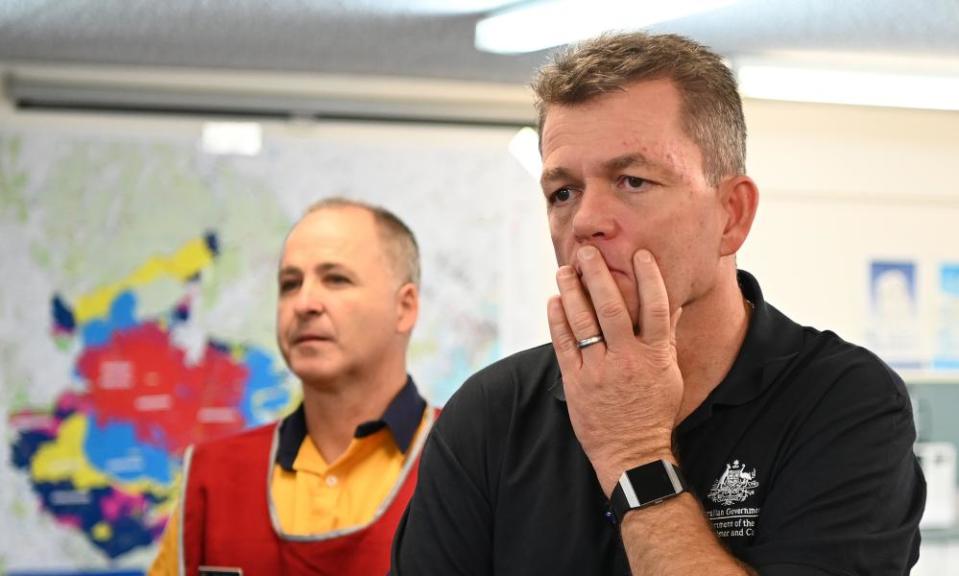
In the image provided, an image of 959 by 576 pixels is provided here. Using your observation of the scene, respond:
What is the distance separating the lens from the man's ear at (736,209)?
1418 millimetres

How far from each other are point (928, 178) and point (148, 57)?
9.52ft

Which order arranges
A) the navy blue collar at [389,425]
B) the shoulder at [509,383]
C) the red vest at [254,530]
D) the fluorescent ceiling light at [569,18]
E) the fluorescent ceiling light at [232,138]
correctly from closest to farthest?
the shoulder at [509,383] → the red vest at [254,530] → the navy blue collar at [389,425] → the fluorescent ceiling light at [569,18] → the fluorescent ceiling light at [232,138]

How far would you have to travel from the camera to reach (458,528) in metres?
1.40

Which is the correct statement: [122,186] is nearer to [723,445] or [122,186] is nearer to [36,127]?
[36,127]

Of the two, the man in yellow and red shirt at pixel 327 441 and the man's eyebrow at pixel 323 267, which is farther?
the man's eyebrow at pixel 323 267

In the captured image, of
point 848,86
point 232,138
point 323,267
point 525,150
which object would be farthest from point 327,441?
point 848,86

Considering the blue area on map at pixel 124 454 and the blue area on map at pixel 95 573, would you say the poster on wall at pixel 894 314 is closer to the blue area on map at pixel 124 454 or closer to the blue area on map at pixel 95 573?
the blue area on map at pixel 124 454

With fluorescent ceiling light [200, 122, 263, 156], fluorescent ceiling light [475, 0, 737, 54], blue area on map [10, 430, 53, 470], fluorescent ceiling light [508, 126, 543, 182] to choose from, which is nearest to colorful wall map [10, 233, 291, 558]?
blue area on map [10, 430, 53, 470]

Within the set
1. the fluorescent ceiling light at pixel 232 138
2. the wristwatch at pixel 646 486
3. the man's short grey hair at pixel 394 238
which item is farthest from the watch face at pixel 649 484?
the fluorescent ceiling light at pixel 232 138

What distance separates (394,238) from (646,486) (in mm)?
1389

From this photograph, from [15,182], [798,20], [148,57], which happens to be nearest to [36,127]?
[15,182]

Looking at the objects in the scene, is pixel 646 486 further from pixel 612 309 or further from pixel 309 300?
pixel 309 300

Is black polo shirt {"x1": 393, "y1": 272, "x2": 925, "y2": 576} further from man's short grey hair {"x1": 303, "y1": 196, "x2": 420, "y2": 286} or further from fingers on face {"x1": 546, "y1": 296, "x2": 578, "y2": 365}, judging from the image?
man's short grey hair {"x1": 303, "y1": 196, "x2": 420, "y2": 286}

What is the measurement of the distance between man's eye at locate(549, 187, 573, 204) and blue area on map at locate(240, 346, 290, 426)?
8.77 feet
